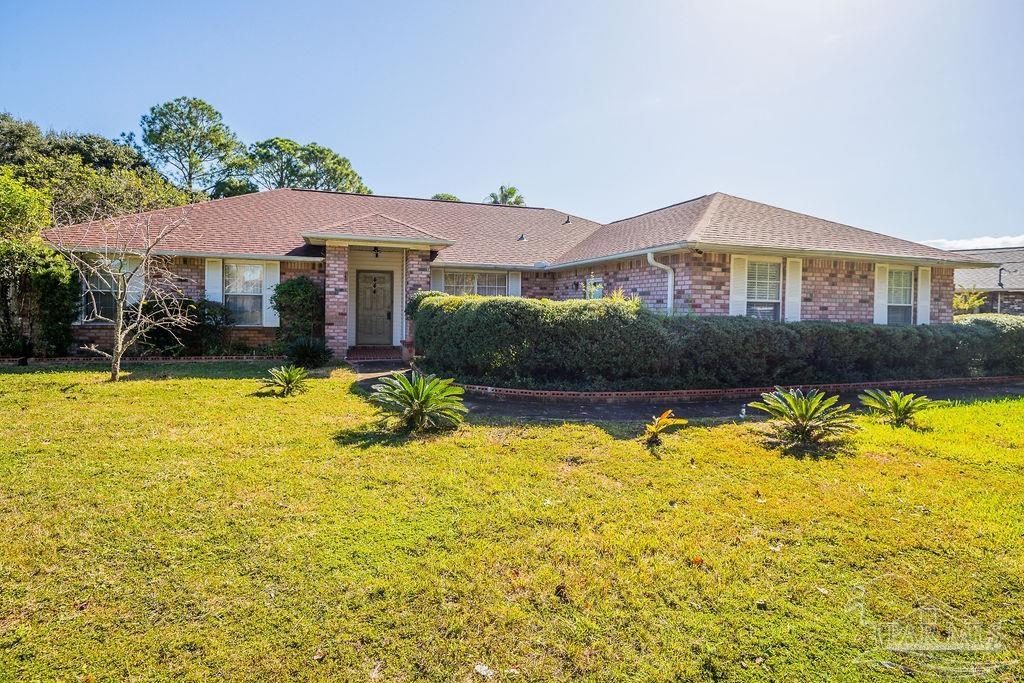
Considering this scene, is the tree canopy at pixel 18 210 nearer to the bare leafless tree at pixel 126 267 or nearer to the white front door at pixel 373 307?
the bare leafless tree at pixel 126 267

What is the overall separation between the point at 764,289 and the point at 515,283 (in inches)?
289

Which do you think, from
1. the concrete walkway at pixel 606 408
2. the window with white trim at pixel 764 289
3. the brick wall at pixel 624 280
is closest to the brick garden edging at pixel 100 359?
the concrete walkway at pixel 606 408

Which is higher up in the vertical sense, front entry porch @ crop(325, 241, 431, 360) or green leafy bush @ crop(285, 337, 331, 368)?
front entry porch @ crop(325, 241, 431, 360)

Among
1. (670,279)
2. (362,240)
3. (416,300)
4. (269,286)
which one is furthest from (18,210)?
(670,279)

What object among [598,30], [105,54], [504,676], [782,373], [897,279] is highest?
[105,54]

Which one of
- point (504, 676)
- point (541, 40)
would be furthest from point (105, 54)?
point (504, 676)

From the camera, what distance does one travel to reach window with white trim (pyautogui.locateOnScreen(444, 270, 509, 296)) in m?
16.2

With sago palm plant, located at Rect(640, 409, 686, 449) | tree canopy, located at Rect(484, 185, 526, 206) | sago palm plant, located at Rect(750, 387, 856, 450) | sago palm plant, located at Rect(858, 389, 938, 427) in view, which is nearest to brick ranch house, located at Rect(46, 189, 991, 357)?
sago palm plant, located at Rect(858, 389, 938, 427)

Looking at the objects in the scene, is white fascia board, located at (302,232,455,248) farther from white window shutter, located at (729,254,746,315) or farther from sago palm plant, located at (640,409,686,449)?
sago palm plant, located at (640,409,686,449)

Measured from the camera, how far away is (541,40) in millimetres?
11961

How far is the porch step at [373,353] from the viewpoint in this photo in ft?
44.9

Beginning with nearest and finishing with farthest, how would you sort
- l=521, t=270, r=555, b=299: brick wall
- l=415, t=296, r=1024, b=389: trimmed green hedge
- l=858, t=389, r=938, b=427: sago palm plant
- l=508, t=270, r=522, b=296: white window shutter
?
l=858, t=389, r=938, b=427: sago palm plant < l=415, t=296, r=1024, b=389: trimmed green hedge < l=508, t=270, r=522, b=296: white window shutter < l=521, t=270, r=555, b=299: brick wall

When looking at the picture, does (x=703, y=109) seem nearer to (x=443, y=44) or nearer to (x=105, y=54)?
(x=443, y=44)

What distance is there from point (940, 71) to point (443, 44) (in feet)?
35.7
